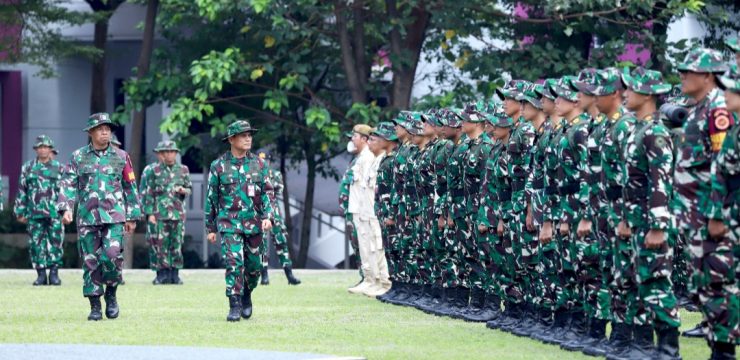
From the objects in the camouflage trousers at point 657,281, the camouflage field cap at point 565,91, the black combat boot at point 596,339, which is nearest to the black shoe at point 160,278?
the camouflage field cap at point 565,91

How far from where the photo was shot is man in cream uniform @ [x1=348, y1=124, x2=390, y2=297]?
21000 mm

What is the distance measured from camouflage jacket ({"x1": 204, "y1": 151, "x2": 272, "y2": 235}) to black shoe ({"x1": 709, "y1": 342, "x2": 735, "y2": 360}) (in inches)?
251

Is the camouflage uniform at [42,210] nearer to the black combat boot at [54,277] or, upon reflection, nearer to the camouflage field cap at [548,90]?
the black combat boot at [54,277]

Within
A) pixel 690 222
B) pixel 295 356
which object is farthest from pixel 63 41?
pixel 690 222

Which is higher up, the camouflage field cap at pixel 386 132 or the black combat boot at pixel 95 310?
the camouflage field cap at pixel 386 132

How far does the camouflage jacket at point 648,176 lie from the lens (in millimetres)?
11328

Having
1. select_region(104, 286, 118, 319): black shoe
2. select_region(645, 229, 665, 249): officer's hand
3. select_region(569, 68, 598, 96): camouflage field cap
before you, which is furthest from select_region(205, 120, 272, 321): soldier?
select_region(645, 229, 665, 249): officer's hand

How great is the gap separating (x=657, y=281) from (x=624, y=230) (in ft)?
1.69

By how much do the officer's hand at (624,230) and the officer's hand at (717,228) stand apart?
4.31 ft

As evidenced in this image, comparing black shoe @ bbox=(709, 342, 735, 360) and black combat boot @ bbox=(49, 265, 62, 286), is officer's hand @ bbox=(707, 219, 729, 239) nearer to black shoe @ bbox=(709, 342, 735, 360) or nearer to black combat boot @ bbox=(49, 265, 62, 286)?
black shoe @ bbox=(709, 342, 735, 360)

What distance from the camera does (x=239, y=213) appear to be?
15.9m

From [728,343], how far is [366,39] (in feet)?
63.2

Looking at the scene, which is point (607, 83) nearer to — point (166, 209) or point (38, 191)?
point (166, 209)

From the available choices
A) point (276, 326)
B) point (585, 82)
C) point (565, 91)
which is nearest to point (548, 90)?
point (565, 91)
